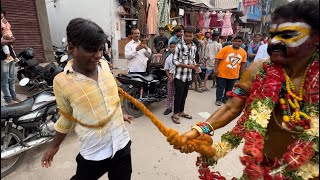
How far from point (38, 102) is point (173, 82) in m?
2.61

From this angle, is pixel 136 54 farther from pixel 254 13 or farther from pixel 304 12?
pixel 254 13

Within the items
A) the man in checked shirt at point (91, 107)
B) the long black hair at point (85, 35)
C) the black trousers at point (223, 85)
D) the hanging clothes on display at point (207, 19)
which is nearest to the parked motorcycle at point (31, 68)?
the black trousers at point (223, 85)

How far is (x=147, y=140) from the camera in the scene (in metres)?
4.08

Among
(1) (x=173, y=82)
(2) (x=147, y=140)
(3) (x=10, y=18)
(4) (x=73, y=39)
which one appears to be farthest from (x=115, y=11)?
(4) (x=73, y=39)

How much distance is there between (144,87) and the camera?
504 cm

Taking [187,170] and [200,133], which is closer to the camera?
[200,133]

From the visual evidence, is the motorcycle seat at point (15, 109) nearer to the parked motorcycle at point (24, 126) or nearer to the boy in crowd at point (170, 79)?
the parked motorcycle at point (24, 126)

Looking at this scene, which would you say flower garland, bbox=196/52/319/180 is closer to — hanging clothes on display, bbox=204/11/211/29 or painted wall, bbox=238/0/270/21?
hanging clothes on display, bbox=204/11/211/29

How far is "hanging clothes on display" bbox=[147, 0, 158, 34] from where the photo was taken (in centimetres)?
962

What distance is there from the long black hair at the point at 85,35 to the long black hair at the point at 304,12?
3.64ft

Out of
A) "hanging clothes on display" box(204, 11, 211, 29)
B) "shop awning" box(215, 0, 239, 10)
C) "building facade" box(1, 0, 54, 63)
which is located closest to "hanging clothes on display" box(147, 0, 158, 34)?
"building facade" box(1, 0, 54, 63)

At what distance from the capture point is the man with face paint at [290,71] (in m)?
1.27

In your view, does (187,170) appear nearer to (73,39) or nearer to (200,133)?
(200,133)

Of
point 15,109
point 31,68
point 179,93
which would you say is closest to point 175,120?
point 179,93
